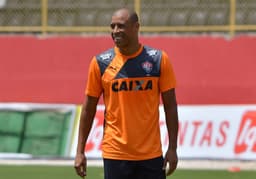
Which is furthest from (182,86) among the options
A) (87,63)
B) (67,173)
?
(67,173)

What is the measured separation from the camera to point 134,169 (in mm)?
5855

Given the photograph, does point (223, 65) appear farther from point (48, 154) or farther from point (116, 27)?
point (116, 27)

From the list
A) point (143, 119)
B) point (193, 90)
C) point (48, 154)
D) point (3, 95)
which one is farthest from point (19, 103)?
point (143, 119)

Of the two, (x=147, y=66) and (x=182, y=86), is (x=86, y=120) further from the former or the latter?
(x=182, y=86)

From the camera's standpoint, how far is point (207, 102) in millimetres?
14125

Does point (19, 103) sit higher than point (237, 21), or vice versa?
point (237, 21)

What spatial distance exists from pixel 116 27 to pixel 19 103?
905cm

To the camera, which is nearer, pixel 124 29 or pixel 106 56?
pixel 124 29

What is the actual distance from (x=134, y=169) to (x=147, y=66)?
77cm

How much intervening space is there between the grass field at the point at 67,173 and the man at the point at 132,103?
545cm

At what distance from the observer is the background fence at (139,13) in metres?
15.4

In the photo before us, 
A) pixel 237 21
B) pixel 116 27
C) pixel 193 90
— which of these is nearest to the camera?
pixel 116 27

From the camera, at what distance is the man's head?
5742mm

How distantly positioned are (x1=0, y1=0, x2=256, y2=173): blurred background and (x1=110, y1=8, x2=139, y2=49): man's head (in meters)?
7.69
